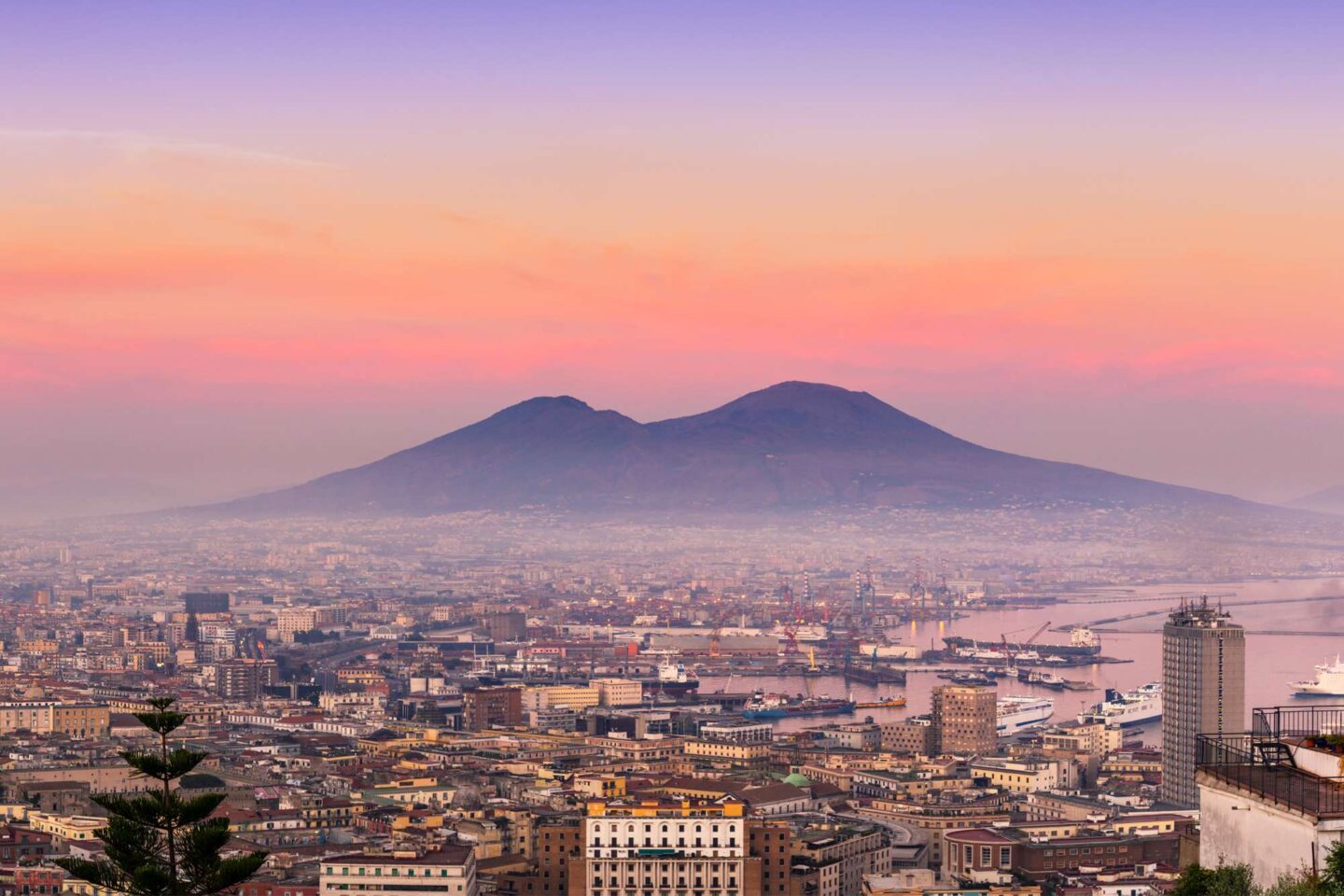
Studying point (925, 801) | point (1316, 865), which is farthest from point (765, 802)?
point (1316, 865)

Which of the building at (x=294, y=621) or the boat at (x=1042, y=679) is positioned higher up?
the building at (x=294, y=621)

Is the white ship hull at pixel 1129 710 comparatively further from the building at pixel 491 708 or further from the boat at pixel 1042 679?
the building at pixel 491 708

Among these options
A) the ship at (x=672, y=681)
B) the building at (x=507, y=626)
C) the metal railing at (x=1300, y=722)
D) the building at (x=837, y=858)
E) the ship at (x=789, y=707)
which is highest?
the metal railing at (x=1300, y=722)

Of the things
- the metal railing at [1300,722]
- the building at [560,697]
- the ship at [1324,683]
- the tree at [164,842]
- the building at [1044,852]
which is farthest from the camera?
the ship at [1324,683]

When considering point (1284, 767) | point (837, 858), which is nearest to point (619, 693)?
point (837, 858)

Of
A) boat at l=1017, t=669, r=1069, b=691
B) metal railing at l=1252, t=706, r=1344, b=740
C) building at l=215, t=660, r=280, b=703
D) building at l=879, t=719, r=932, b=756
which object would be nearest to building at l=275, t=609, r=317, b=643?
building at l=215, t=660, r=280, b=703

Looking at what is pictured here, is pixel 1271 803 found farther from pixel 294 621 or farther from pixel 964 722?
pixel 294 621

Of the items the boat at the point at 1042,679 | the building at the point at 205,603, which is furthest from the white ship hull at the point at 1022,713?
the building at the point at 205,603

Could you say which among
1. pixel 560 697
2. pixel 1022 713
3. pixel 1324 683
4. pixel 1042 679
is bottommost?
pixel 1022 713
